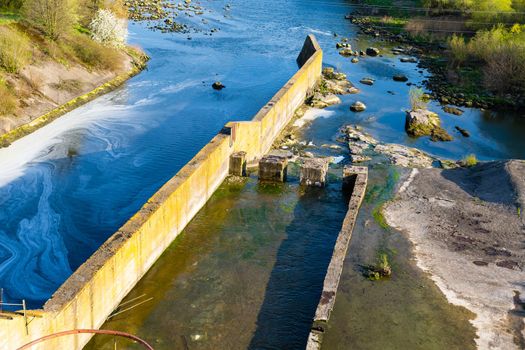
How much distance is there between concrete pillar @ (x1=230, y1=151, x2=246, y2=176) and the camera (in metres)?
22.8

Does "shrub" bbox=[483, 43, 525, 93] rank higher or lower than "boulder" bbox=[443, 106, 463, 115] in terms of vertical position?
higher

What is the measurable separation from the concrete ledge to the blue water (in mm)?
7824

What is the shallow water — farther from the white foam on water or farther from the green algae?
the white foam on water

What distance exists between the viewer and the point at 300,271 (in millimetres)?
17422

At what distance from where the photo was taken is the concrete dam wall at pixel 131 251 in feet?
39.9

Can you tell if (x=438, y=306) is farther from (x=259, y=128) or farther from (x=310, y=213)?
(x=259, y=128)

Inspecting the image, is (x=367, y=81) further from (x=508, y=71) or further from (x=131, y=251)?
(x=131, y=251)

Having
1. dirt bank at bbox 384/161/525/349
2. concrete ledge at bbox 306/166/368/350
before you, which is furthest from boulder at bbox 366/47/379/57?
concrete ledge at bbox 306/166/368/350

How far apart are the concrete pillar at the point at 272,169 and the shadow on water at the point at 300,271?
116 cm

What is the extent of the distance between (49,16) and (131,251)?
2527 cm

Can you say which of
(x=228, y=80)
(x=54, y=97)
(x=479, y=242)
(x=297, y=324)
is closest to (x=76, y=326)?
(x=297, y=324)

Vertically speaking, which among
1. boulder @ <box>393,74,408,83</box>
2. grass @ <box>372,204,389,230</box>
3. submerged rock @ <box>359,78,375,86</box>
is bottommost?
grass @ <box>372,204,389,230</box>

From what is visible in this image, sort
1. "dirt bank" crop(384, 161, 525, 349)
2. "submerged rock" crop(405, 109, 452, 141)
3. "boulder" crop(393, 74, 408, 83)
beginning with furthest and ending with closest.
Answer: "boulder" crop(393, 74, 408, 83) → "submerged rock" crop(405, 109, 452, 141) → "dirt bank" crop(384, 161, 525, 349)

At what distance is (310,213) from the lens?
823 inches
